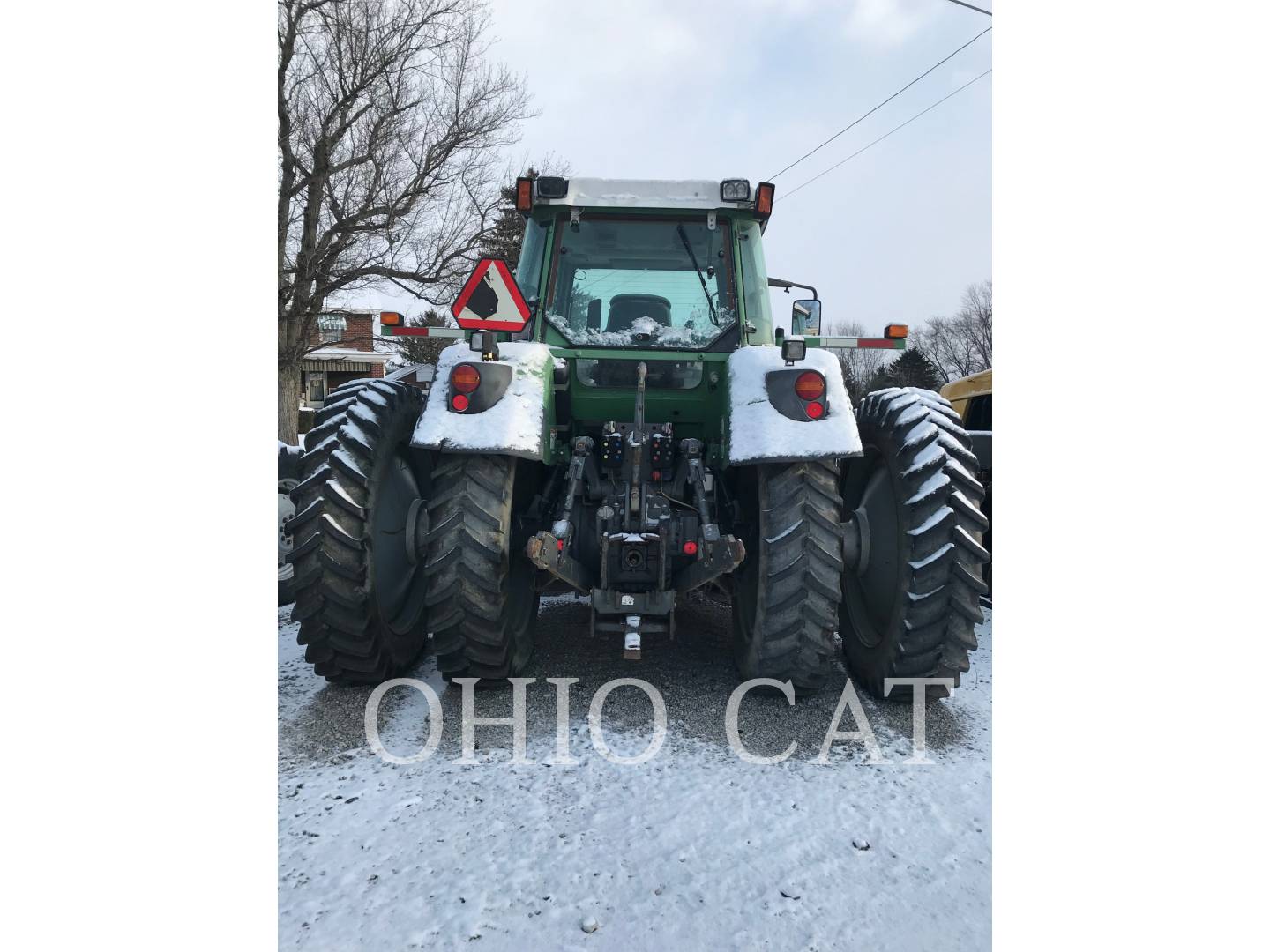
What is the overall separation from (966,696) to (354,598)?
262 cm

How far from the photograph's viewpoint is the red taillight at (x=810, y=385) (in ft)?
9.61

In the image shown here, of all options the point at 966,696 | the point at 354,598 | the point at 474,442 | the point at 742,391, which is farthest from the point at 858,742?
the point at 354,598

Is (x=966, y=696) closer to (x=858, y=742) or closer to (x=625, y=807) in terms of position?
(x=858, y=742)

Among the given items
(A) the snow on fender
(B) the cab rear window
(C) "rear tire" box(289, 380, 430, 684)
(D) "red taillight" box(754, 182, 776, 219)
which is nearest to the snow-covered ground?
(C) "rear tire" box(289, 380, 430, 684)

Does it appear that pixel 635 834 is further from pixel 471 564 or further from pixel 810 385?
pixel 810 385

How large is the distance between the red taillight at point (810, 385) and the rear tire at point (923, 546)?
448 mm

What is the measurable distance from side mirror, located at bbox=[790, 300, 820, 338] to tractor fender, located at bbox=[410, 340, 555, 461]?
4.78 ft

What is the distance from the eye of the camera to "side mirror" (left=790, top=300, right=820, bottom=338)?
3.84 meters

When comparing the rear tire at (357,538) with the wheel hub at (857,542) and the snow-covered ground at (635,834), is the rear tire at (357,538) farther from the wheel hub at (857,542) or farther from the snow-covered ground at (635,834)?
the wheel hub at (857,542)

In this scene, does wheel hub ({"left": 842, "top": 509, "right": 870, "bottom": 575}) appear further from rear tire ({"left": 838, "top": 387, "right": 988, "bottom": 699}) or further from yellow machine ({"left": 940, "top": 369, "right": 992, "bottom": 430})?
yellow machine ({"left": 940, "top": 369, "right": 992, "bottom": 430})

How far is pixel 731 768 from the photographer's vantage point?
8.54ft

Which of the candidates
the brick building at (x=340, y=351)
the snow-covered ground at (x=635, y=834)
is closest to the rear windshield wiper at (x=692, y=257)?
the snow-covered ground at (x=635, y=834)

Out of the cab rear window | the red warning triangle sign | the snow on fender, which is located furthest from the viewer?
the cab rear window

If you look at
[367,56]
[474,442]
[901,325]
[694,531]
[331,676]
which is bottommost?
[331,676]
